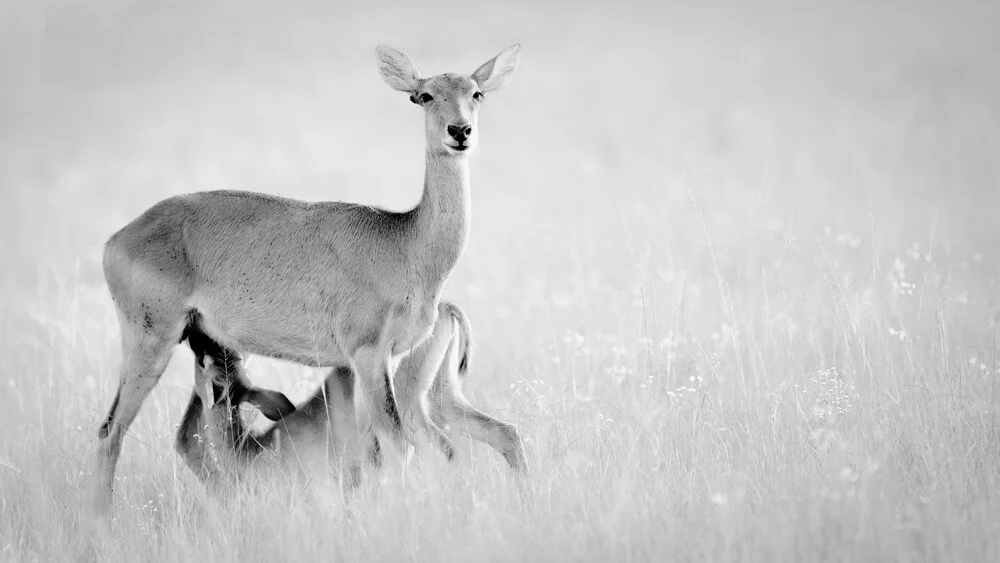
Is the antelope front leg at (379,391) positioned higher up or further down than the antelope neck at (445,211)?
further down

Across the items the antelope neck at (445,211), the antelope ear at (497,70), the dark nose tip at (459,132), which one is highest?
the antelope ear at (497,70)

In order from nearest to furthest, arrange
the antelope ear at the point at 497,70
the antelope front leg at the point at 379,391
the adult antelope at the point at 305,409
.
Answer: the antelope front leg at the point at 379,391, the adult antelope at the point at 305,409, the antelope ear at the point at 497,70

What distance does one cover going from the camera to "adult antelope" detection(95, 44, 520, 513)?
7191mm

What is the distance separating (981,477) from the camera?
5.89 metres

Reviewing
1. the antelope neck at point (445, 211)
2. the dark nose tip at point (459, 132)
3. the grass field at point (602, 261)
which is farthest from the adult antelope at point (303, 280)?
the grass field at point (602, 261)

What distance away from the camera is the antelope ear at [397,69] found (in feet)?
24.7

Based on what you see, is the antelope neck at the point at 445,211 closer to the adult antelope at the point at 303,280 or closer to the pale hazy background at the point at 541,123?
the adult antelope at the point at 303,280

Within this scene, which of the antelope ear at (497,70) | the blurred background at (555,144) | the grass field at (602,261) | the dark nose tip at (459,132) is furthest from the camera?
the blurred background at (555,144)

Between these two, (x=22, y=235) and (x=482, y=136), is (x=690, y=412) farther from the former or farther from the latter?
(x=482, y=136)

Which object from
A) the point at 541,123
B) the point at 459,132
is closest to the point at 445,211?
the point at 459,132

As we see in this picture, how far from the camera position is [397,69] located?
7.64 m

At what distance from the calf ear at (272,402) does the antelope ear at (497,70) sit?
2.34 meters

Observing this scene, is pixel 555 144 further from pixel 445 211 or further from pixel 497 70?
pixel 445 211

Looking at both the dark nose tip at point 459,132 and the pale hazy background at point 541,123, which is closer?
the dark nose tip at point 459,132
